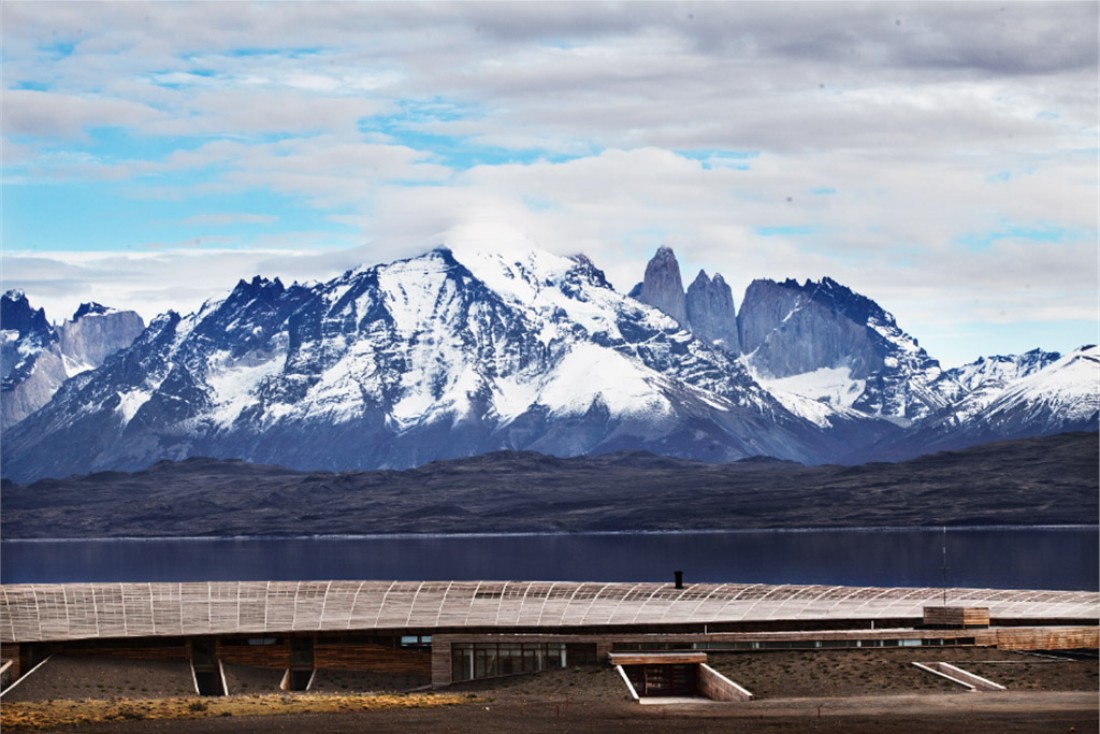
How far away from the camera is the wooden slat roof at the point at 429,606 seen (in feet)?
439

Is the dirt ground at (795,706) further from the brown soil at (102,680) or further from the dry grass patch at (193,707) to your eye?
the brown soil at (102,680)

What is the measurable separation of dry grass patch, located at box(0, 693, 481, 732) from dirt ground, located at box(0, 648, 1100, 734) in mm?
1630

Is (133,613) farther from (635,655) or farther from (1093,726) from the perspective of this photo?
(1093,726)

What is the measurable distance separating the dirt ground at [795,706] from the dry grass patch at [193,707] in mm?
1630

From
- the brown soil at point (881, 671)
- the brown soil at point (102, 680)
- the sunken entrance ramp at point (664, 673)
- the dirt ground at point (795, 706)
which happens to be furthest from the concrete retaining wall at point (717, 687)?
the brown soil at point (102, 680)

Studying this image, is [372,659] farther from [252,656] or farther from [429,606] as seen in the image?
[429,606]

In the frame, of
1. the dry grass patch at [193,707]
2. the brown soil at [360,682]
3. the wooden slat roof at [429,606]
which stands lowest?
the brown soil at [360,682]

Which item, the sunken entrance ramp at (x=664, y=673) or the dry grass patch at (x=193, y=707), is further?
the sunken entrance ramp at (x=664, y=673)

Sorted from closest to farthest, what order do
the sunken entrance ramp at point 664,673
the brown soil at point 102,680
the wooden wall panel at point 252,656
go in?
the sunken entrance ramp at point 664,673
the brown soil at point 102,680
the wooden wall panel at point 252,656

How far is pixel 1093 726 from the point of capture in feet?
280

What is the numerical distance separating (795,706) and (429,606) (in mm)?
50790

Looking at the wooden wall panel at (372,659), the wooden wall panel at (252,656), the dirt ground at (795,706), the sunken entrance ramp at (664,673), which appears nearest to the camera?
the dirt ground at (795,706)

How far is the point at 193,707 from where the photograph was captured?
100250 mm

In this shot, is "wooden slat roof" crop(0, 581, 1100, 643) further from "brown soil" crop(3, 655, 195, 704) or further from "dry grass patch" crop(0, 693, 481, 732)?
"dry grass patch" crop(0, 693, 481, 732)
